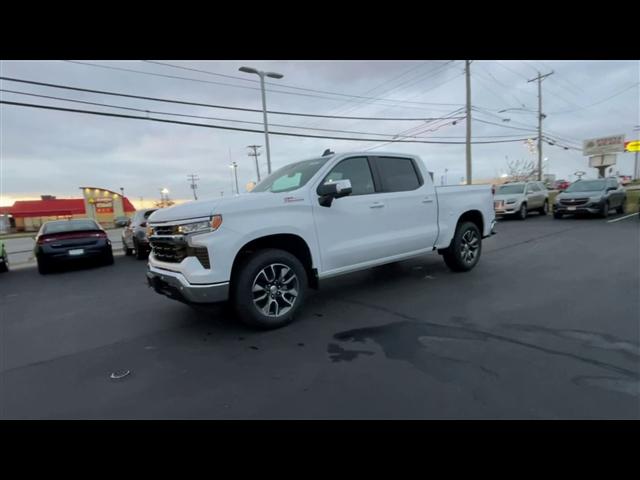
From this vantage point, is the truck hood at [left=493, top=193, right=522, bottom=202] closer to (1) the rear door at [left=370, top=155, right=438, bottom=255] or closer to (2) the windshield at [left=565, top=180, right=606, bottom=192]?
(2) the windshield at [left=565, top=180, right=606, bottom=192]

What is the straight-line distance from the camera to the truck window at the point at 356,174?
455cm

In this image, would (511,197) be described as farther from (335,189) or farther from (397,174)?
(335,189)

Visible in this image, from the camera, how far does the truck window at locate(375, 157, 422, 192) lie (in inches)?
195

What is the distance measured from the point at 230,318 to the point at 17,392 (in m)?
2.04

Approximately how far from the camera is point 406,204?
16.5 feet

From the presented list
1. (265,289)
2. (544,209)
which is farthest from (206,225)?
(544,209)

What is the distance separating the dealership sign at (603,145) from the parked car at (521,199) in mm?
30391

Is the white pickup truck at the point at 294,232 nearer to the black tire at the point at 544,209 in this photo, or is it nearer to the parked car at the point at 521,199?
the parked car at the point at 521,199

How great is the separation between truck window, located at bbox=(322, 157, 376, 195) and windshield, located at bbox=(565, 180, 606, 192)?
1395 centimetres

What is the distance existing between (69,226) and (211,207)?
798cm

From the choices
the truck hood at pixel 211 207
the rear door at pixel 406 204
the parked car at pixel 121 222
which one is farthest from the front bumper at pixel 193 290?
the parked car at pixel 121 222

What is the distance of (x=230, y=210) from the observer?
11.7ft

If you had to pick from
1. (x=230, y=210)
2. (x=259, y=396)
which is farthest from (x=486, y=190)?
(x=259, y=396)

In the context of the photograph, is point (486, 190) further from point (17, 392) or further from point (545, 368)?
point (17, 392)
